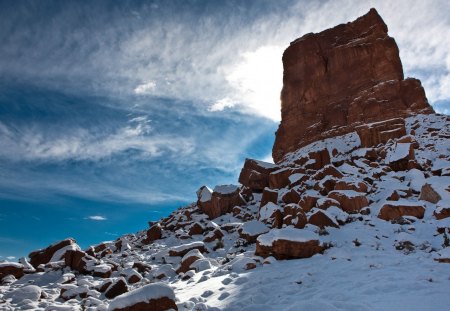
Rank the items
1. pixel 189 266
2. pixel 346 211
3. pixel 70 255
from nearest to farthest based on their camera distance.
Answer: pixel 189 266
pixel 70 255
pixel 346 211

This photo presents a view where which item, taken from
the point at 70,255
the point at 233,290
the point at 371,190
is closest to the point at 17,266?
the point at 70,255

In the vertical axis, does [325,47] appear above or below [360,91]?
above

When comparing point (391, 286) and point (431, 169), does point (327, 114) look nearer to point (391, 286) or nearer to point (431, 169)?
point (431, 169)

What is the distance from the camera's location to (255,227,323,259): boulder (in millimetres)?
11398

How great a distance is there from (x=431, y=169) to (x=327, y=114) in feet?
87.4

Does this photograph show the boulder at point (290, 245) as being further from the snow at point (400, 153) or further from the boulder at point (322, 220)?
the snow at point (400, 153)

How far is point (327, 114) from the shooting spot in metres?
46.1

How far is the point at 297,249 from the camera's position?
1140 cm

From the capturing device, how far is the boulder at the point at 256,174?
95.0 ft

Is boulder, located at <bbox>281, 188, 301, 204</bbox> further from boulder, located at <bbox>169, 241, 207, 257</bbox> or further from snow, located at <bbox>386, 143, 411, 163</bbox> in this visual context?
snow, located at <bbox>386, 143, 411, 163</bbox>

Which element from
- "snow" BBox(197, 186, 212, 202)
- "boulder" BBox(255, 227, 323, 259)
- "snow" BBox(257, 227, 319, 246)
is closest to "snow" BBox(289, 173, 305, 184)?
"snow" BBox(197, 186, 212, 202)

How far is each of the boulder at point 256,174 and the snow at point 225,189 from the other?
95.0 inches

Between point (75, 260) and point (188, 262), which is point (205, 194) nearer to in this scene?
point (75, 260)

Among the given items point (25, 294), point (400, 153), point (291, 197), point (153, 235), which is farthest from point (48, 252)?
point (400, 153)
